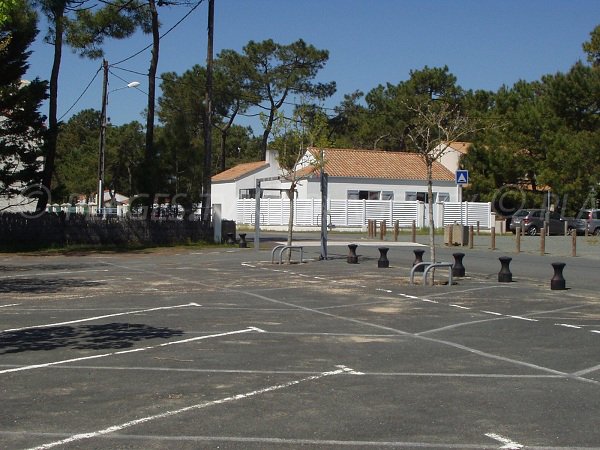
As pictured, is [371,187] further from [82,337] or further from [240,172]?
[82,337]

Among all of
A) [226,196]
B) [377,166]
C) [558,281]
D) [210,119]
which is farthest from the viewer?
[226,196]

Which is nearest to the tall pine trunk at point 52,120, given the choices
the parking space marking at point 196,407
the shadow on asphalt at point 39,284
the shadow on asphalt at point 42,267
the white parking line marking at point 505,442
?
the shadow on asphalt at point 42,267

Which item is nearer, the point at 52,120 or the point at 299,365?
the point at 299,365

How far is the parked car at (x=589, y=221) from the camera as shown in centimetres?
4609

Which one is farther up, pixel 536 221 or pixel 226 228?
pixel 536 221

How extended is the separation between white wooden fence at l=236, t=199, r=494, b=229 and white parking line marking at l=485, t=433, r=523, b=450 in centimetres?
4328

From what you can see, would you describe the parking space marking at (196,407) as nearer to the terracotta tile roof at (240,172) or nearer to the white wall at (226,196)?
the white wall at (226,196)

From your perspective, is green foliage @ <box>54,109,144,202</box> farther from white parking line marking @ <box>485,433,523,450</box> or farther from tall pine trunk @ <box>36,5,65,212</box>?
white parking line marking @ <box>485,433,523,450</box>

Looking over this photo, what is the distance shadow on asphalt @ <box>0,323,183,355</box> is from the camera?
10289mm

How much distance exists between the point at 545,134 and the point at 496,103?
21.8ft

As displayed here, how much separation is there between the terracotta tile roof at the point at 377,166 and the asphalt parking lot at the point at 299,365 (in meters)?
36.3

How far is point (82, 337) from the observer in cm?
1101

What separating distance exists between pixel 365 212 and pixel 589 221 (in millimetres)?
12939

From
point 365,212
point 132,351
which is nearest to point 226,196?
point 365,212
